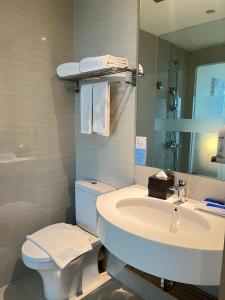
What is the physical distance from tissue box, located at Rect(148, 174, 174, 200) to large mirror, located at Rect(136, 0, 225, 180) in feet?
0.40

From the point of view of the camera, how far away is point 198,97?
135 cm

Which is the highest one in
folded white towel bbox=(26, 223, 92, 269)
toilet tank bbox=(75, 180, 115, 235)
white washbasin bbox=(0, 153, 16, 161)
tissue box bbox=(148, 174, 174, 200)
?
white washbasin bbox=(0, 153, 16, 161)

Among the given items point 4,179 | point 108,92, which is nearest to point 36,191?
point 4,179

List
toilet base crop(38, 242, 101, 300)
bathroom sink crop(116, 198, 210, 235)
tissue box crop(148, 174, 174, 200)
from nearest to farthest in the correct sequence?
bathroom sink crop(116, 198, 210, 235)
tissue box crop(148, 174, 174, 200)
toilet base crop(38, 242, 101, 300)

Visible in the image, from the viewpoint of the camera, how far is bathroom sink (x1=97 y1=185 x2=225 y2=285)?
87 cm

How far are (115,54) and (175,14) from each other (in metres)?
0.50

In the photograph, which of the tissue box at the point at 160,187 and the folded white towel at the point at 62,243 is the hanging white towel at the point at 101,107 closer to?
the tissue box at the point at 160,187

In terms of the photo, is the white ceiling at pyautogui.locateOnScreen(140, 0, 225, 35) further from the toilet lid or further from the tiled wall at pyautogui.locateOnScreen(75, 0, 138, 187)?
the toilet lid

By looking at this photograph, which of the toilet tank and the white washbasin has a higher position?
the white washbasin

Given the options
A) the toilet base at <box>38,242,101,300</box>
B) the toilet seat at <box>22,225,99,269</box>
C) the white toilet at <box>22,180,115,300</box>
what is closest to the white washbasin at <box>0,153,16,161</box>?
the white toilet at <box>22,180,115,300</box>

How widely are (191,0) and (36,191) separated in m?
1.76

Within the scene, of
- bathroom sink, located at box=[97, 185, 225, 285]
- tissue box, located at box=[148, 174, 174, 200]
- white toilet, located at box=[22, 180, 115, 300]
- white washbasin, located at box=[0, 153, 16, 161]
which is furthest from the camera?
white washbasin, located at box=[0, 153, 16, 161]

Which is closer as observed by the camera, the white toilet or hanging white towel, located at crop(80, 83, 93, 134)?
the white toilet

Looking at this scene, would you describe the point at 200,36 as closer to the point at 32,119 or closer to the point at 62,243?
the point at 32,119
